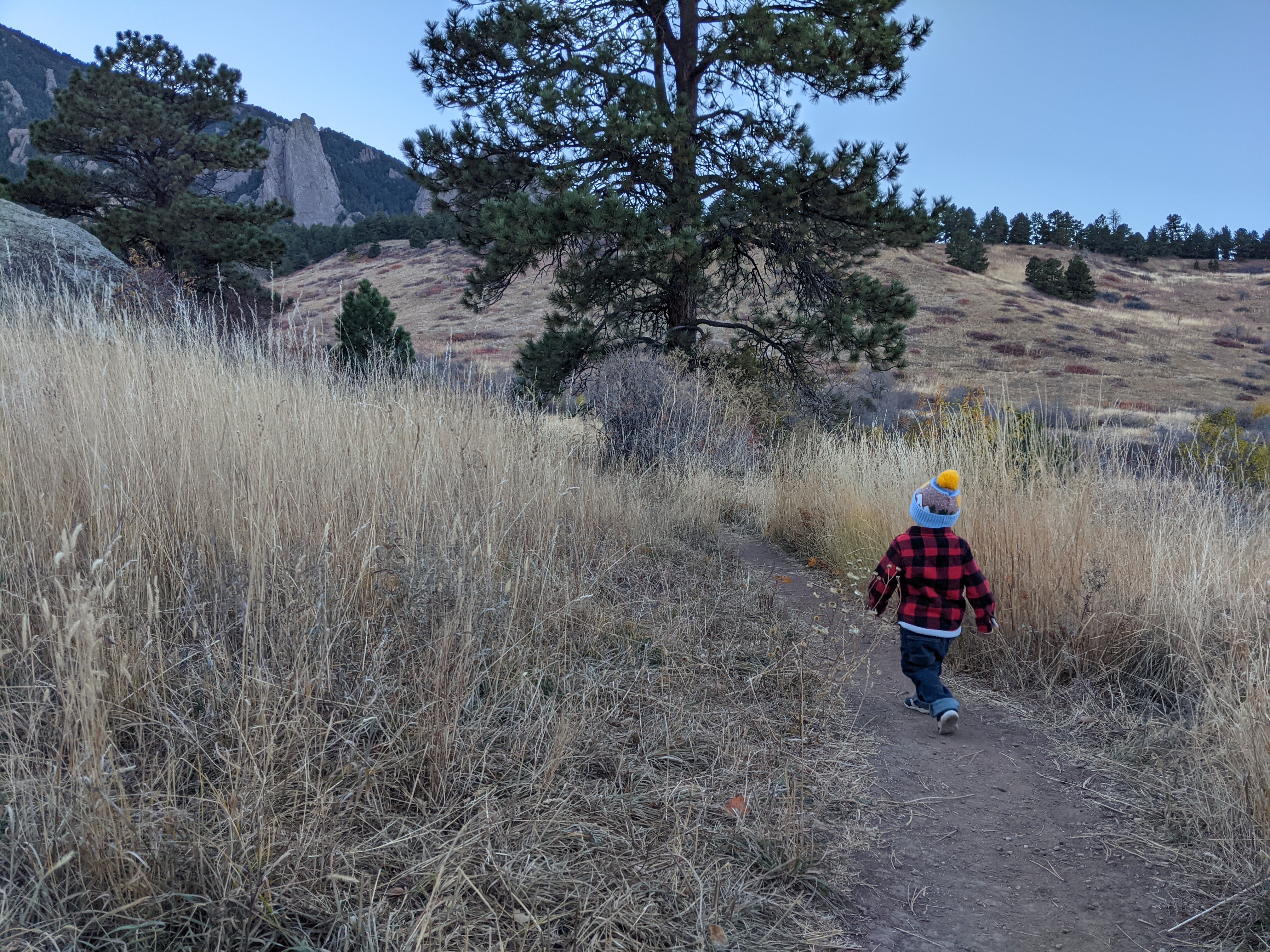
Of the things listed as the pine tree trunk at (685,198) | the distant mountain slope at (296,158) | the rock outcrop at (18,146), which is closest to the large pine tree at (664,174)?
the pine tree trunk at (685,198)

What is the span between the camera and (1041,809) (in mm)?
2908

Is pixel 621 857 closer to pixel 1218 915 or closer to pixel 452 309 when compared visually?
pixel 1218 915

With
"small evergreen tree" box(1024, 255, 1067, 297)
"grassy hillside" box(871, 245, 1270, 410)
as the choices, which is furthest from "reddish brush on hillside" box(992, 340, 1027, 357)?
"small evergreen tree" box(1024, 255, 1067, 297)

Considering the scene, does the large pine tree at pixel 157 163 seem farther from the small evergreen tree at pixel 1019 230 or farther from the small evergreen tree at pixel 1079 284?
the small evergreen tree at pixel 1019 230

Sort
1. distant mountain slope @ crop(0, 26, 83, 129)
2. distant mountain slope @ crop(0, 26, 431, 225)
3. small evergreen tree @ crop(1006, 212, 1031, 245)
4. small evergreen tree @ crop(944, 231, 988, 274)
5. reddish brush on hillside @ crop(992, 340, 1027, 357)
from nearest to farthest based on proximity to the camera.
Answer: reddish brush on hillside @ crop(992, 340, 1027, 357) → small evergreen tree @ crop(944, 231, 988, 274) → small evergreen tree @ crop(1006, 212, 1031, 245) → distant mountain slope @ crop(0, 26, 83, 129) → distant mountain slope @ crop(0, 26, 431, 225)

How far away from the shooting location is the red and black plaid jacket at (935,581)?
3666mm

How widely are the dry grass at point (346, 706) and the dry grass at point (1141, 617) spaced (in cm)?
124

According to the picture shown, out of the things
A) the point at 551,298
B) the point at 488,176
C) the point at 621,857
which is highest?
the point at 488,176

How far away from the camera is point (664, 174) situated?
32.3 ft

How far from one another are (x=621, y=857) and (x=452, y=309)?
130ft

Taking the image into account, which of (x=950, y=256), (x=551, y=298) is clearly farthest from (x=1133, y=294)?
(x=551, y=298)

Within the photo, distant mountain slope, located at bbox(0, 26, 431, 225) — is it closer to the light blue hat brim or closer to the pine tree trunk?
the pine tree trunk

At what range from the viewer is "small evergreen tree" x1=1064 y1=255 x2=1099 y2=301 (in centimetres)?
4469

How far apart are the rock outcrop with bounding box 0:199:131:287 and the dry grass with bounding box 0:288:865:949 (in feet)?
24.5
